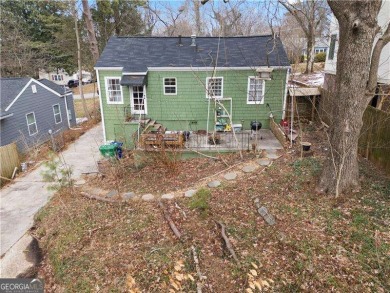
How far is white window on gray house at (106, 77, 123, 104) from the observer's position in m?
12.0

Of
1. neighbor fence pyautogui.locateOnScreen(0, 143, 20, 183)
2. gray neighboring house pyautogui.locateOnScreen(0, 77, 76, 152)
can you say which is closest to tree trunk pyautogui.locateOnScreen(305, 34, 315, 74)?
gray neighboring house pyautogui.locateOnScreen(0, 77, 76, 152)

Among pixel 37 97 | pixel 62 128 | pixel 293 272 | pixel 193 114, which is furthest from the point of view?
pixel 62 128

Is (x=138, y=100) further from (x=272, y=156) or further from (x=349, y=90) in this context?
(x=349, y=90)

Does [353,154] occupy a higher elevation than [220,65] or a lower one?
lower

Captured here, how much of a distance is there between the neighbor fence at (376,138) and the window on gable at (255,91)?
4980 mm

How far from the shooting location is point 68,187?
26.6ft

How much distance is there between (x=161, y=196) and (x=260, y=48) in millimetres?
8762

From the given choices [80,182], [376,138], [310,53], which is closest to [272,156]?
[376,138]

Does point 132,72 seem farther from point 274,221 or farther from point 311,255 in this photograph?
point 311,255

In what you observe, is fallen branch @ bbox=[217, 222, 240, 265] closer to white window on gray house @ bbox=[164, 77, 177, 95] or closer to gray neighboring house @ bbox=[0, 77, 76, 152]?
white window on gray house @ bbox=[164, 77, 177, 95]

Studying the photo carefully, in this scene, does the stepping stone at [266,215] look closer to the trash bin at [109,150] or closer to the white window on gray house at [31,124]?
the trash bin at [109,150]

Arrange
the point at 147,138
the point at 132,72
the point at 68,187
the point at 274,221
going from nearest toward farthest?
1. the point at 274,221
2. the point at 68,187
3. the point at 147,138
4. the point at 132,72

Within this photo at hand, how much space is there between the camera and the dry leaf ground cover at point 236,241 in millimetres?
4488

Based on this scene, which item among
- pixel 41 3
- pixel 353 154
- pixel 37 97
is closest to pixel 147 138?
pixel 353 154
